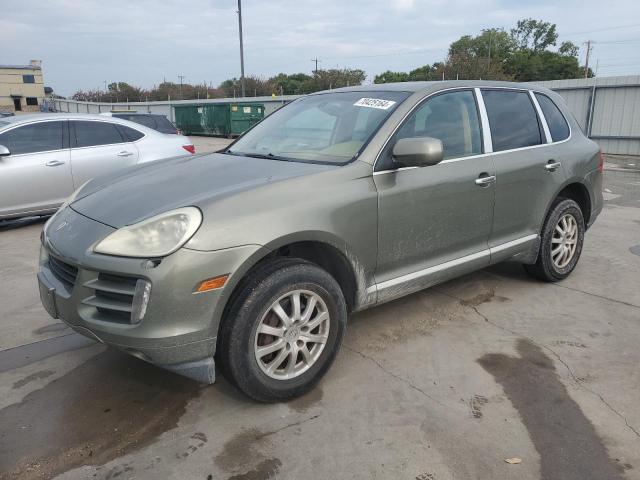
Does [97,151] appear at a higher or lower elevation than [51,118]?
lower

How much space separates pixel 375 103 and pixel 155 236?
1809mm

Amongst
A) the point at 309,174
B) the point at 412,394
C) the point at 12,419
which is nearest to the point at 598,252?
the point at 412,394

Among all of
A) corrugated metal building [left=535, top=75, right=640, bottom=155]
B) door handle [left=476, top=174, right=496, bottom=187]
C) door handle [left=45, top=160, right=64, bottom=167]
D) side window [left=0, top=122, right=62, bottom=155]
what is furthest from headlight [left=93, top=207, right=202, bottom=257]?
corrugated metal building [left=535, top=75, right=640, bottom=155]

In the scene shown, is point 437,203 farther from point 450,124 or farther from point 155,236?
point 155,236

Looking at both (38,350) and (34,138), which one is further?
(34,138)

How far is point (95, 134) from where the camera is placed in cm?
749

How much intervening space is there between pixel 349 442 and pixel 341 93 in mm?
2518

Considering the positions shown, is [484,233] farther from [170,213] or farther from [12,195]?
[12,195]

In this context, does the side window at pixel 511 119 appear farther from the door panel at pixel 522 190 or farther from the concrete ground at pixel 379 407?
the concrete ground at pixel 379 407

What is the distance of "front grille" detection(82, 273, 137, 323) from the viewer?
8.02 ft

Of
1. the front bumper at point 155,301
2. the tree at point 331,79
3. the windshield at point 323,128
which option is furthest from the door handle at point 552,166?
the tree at point 331,79

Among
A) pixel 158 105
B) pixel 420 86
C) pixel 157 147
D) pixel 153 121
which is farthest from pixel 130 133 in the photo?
pixel 158 105

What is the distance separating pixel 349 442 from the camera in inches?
100

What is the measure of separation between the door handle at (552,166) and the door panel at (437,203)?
0.73 metres
